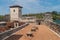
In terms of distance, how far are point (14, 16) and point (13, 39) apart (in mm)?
33289

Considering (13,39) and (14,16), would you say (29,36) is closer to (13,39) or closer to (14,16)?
(13,39)

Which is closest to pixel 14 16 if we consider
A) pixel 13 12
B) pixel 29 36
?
pixel 13 12

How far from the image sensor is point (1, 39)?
33.9 ft

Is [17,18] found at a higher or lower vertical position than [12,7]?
lower

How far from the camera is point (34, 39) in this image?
11.6 meters

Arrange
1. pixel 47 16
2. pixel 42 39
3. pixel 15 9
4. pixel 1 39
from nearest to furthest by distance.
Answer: pixel 1 39, pixel 42 39, pixel 47 16, pixel 15 9

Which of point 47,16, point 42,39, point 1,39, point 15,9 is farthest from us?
point 15,9

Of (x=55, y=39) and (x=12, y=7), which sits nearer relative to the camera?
(x=55, y=39)

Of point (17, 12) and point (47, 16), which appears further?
point (17, 12)

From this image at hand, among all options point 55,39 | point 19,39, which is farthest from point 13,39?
point 55,39

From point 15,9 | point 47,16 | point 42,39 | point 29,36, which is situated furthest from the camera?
point 15,9

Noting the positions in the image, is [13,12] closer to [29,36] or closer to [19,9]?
[19,9]

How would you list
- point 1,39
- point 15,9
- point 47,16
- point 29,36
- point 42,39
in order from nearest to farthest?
1. point 1,39
2. point 42,39
3. point 29,36
4. point 47,16
5. point 15,9

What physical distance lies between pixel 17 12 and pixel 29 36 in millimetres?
32013
